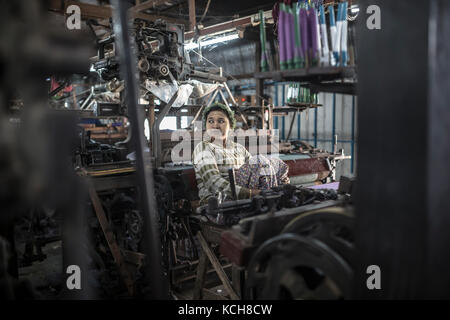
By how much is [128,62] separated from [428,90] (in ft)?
3.27

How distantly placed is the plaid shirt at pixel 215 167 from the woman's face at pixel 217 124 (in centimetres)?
13

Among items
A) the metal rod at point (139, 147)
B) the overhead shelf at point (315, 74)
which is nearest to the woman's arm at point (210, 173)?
the overhead shelf at point (315, 74)

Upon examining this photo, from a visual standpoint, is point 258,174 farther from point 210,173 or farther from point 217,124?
point 217,124

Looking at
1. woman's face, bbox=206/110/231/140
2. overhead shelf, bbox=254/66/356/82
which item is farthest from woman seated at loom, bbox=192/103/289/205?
overhead shelf, bbox=254/66/356/82

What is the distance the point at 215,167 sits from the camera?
313 cm

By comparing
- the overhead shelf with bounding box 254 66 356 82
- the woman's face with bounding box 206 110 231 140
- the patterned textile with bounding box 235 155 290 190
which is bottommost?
the patterned textile with bounding box 235 155 290 190

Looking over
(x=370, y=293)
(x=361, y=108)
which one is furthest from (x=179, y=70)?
(x=370, y=293)

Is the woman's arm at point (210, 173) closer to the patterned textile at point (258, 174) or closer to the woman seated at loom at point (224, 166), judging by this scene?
the woman seated at loom at point (224, 166)

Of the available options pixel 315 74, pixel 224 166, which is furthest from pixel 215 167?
pixel 315 74

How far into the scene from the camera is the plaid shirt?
299cm

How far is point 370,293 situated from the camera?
1.16 meters

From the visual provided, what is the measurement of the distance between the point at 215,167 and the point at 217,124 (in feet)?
1.83

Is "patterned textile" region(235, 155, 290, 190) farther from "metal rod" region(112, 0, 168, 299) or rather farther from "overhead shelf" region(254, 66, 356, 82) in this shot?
"metal rod" region(112, 0, 168, 299)

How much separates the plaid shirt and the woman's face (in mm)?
127
